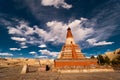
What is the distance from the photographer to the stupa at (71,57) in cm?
4738

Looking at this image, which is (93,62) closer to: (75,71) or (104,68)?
(104,68)

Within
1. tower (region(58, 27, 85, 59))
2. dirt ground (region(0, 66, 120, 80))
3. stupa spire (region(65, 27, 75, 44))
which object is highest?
stupa spire (region(65, 27, 75, 44))

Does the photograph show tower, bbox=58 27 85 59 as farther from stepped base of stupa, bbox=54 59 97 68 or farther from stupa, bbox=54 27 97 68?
stepped base of stupa, bbox=54 59 97 68

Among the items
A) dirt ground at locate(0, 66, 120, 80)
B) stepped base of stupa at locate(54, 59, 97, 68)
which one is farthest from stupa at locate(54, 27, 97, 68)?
dirt ground at locate(0, 66, 120, 80)

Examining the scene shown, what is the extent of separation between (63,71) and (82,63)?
11.4m

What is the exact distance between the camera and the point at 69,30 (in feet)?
189

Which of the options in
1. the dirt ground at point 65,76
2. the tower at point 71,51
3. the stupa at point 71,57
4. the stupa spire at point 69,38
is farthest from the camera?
the stupa spire at point 69,38

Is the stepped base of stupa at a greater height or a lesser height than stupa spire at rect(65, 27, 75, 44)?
lesser

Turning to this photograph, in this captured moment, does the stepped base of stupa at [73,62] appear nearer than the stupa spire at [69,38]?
Yes

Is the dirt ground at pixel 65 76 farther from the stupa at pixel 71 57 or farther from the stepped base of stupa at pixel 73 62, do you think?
the stupa at pixel 71 57

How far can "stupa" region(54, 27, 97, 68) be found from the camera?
47375 mm

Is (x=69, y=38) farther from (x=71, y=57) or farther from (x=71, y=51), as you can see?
(x=71, y=57)

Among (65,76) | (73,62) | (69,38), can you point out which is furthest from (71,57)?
(65,76)

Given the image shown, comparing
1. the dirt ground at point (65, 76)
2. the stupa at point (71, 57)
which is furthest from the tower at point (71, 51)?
the dirt ground at point (65, 76)
